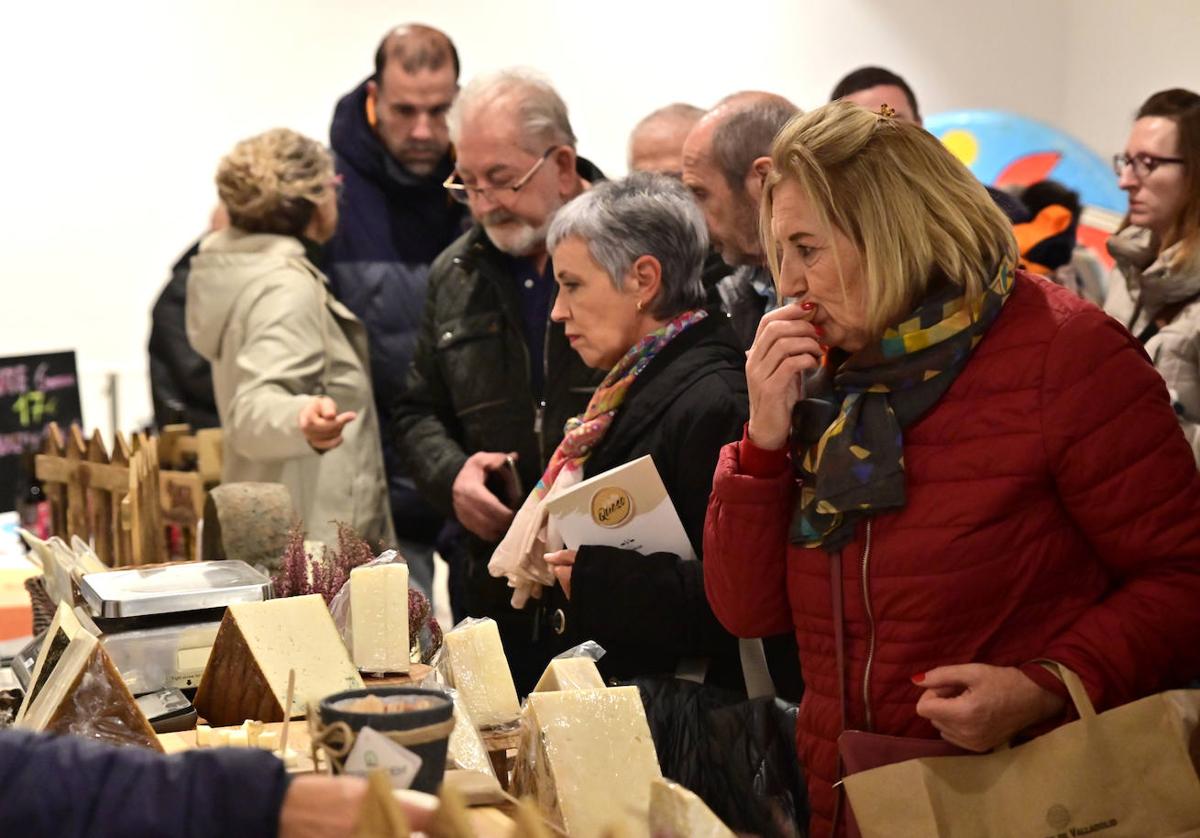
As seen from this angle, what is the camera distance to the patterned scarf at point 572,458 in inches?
104

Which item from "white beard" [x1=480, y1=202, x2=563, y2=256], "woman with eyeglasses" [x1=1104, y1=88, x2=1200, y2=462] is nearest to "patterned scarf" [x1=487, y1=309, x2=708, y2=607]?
"white beard" [x1=480, y1=202, x2=563, y2=256]

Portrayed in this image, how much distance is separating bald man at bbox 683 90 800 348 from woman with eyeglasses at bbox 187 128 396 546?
116 cm

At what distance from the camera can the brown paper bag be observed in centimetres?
181

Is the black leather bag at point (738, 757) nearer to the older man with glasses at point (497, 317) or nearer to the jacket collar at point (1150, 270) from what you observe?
the older man with glasses at point (497, 317)

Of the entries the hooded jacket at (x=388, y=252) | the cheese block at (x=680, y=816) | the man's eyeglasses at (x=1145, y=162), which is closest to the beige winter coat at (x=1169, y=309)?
the man's eyeglasses at (x=1145, y=162)

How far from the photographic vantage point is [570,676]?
189cm

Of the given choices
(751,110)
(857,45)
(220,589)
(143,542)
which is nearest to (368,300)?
(143,542)

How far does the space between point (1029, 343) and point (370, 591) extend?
0.99 m

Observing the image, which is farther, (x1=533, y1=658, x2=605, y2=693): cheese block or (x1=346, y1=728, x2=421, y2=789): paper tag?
(x1=533, y1=658, x2=605, y2=693): cheese block

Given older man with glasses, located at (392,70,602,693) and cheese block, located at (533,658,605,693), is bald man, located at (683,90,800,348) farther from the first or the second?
cheese block, located at (533,658,605,693)

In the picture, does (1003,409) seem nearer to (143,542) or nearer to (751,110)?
(751,110)

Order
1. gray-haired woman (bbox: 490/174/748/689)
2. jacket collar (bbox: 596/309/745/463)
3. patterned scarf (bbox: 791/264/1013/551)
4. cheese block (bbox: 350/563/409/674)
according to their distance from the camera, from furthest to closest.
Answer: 1. jacket collar (bbox: 596/309/745/463)
2. gray-haired woman (bbox: 490/174/748/689)
3. cheese block (bbox: 350/563/409/674)
4. patterned scarf (bbox: 791/264/1013/551)

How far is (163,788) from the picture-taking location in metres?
1.43

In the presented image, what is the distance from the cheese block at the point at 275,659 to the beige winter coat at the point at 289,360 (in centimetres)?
165
